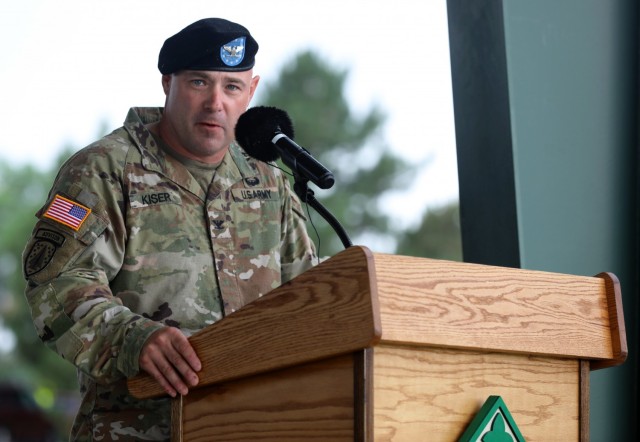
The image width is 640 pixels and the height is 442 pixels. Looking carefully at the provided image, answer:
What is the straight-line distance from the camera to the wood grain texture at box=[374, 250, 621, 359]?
142cm

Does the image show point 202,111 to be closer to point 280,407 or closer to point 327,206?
point 280,407

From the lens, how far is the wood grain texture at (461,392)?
1422mm

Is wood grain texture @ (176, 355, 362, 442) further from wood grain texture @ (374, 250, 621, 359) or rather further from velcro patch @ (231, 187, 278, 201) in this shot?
velcro patch @ (231, 187, 278, 201)

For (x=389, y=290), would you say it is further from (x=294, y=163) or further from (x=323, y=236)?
(x=323, y=236)

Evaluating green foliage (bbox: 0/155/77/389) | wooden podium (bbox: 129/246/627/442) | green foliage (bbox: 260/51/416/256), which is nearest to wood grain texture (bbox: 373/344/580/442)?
wooden podium (bbox: 129/246/627/442)

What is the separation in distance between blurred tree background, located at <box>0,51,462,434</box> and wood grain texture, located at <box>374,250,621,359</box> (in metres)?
19.5

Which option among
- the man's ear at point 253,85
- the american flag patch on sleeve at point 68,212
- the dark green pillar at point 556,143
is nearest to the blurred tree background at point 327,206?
the dark green pillar at point 556,143

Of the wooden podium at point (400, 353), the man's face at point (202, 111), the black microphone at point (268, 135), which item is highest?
the man's face at point (202, 111)

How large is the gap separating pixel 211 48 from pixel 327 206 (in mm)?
19665

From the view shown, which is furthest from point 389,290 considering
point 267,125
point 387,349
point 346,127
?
point 346,127

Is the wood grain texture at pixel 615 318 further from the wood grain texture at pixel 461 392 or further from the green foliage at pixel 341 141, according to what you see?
the green foliage at pixel 341 141

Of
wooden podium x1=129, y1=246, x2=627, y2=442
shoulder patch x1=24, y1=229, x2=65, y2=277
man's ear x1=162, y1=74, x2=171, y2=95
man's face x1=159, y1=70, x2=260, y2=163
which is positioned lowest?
wooden podium x1=129, y1=246, x2=627, y2=442

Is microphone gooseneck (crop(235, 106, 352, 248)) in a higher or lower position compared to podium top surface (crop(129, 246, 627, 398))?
higher

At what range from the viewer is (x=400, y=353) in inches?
56.7
